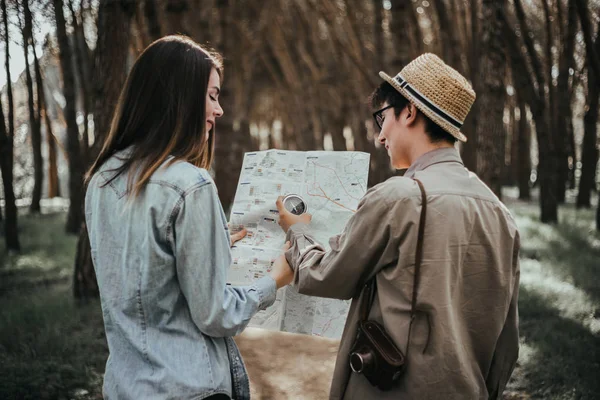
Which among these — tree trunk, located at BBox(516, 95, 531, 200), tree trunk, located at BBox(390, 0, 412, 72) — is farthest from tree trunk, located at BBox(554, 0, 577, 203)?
tree trunk, located at BBox(390, 0, 412, 72)

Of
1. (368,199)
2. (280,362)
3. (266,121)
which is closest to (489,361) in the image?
(368,199)

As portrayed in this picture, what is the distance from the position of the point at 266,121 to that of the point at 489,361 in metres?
31.9

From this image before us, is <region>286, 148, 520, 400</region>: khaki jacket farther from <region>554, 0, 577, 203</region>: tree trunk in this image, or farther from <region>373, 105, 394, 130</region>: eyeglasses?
<region>554, 0, 577, 203</region>: tree trunk

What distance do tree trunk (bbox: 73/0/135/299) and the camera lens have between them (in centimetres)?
492

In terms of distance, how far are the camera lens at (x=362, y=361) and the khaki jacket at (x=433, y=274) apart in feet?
0.27

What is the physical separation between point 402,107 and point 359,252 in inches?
22.9

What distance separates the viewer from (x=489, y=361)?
2.09 meters

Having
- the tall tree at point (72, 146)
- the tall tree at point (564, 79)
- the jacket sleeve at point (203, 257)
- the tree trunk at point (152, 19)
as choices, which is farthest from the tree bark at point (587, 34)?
the tall tree at point (72, 146)

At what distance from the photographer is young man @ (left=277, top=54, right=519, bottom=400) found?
191 centimetres

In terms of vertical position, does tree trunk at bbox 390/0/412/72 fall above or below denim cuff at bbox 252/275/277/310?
above

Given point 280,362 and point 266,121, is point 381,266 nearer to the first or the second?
point 280,362

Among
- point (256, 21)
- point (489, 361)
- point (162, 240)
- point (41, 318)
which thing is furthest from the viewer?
point (256, 21)

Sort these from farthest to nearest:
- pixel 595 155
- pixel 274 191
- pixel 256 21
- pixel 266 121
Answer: pixel 266 121 < pixel 256 21 < pixel 595 155 < pixel 274 191

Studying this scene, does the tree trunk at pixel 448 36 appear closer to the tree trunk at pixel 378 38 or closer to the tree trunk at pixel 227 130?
the tree trunk at pixel 378 38
